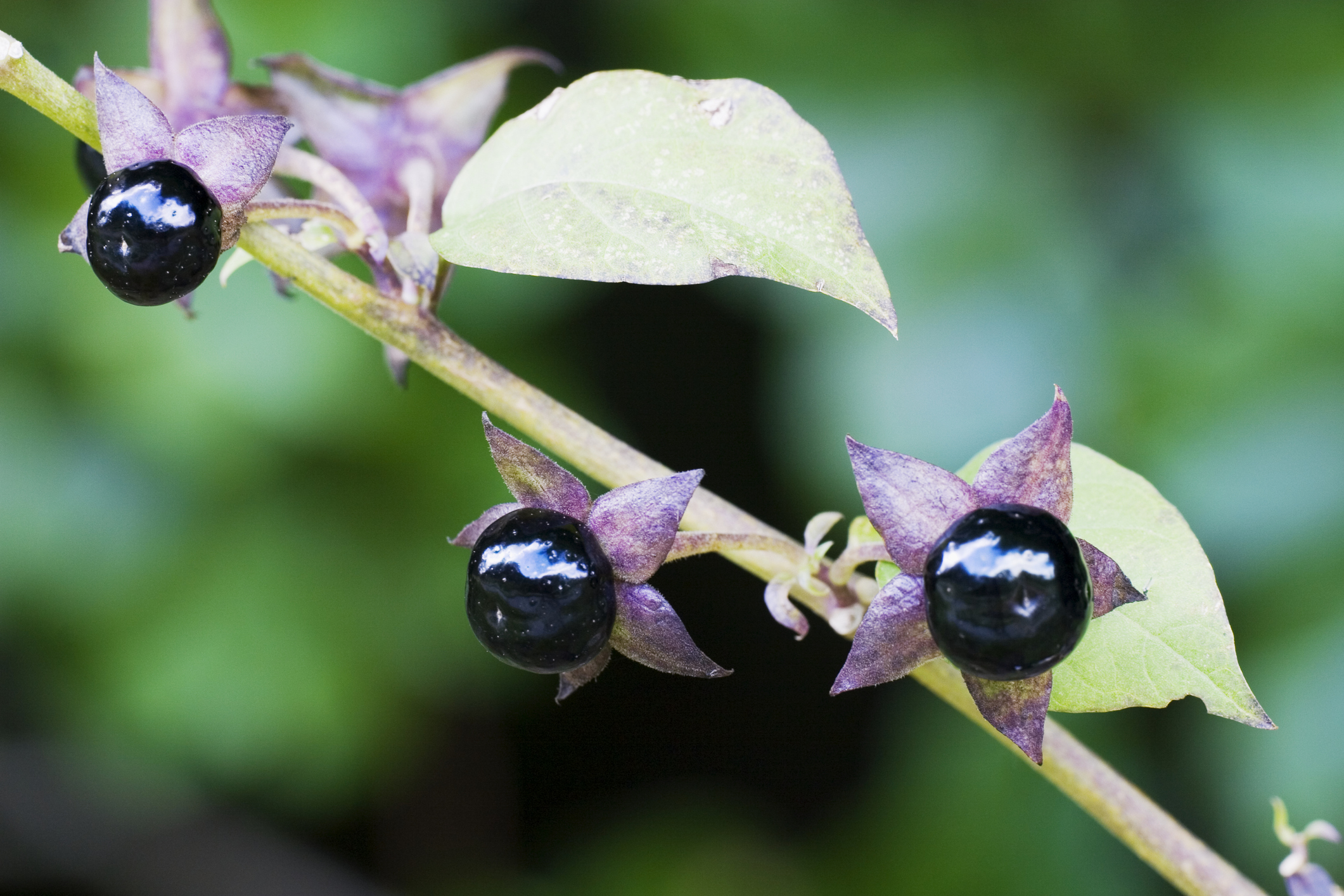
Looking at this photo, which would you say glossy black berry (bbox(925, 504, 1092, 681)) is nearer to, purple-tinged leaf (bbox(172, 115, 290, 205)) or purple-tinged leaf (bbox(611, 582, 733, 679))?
purple-tinged leaf (bbox(611, 582, 733, 679))

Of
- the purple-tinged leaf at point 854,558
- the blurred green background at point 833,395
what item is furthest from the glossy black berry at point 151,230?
the blurred green background at point 833,395

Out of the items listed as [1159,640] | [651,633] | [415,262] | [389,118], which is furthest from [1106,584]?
[389,118]

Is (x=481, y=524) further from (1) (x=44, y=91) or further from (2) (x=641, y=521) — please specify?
(1) (x=44, y=91)

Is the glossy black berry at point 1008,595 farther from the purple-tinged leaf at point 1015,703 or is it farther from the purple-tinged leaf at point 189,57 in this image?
the purple-tinged leaf at point 189,57

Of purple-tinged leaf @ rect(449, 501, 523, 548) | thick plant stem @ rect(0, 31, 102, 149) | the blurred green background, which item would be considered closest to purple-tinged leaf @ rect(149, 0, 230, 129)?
thick plant stem @ rect(0, 31, 102, 149)

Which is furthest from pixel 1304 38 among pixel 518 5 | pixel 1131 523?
pixel 1131 523
